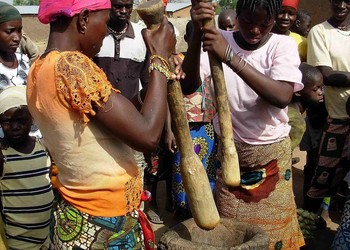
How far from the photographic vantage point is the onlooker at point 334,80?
4.32 m

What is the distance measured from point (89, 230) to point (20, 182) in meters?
1.42

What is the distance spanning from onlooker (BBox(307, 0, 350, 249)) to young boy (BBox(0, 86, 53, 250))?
2481 mm

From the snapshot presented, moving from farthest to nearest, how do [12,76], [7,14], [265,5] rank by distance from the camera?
[7,14]
[12,76]
[265,5]

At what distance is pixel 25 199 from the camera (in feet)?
11.0

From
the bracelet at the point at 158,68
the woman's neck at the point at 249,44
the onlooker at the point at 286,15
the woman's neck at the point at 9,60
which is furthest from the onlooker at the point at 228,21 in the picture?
the bracelet at the point at 158,68

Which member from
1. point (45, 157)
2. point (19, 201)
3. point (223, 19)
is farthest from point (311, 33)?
point (19, 201)

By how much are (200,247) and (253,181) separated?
679 mm

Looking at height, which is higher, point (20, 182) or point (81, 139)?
point (81, 139)

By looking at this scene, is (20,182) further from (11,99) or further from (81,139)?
(81,139)

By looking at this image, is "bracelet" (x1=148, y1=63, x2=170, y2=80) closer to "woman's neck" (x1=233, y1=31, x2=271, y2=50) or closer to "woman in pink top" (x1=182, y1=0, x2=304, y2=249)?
"woman in pink top" (x1=182, y1=0, x2=304, y2=249)

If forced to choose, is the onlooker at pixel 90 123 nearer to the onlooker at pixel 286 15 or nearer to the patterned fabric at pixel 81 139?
the patterned fabric at pixel 81 139

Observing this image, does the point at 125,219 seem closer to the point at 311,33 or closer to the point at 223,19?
the point at 311,33

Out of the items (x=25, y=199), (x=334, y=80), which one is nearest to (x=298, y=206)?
(x=334, y=80)

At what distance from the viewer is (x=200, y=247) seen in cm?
236
